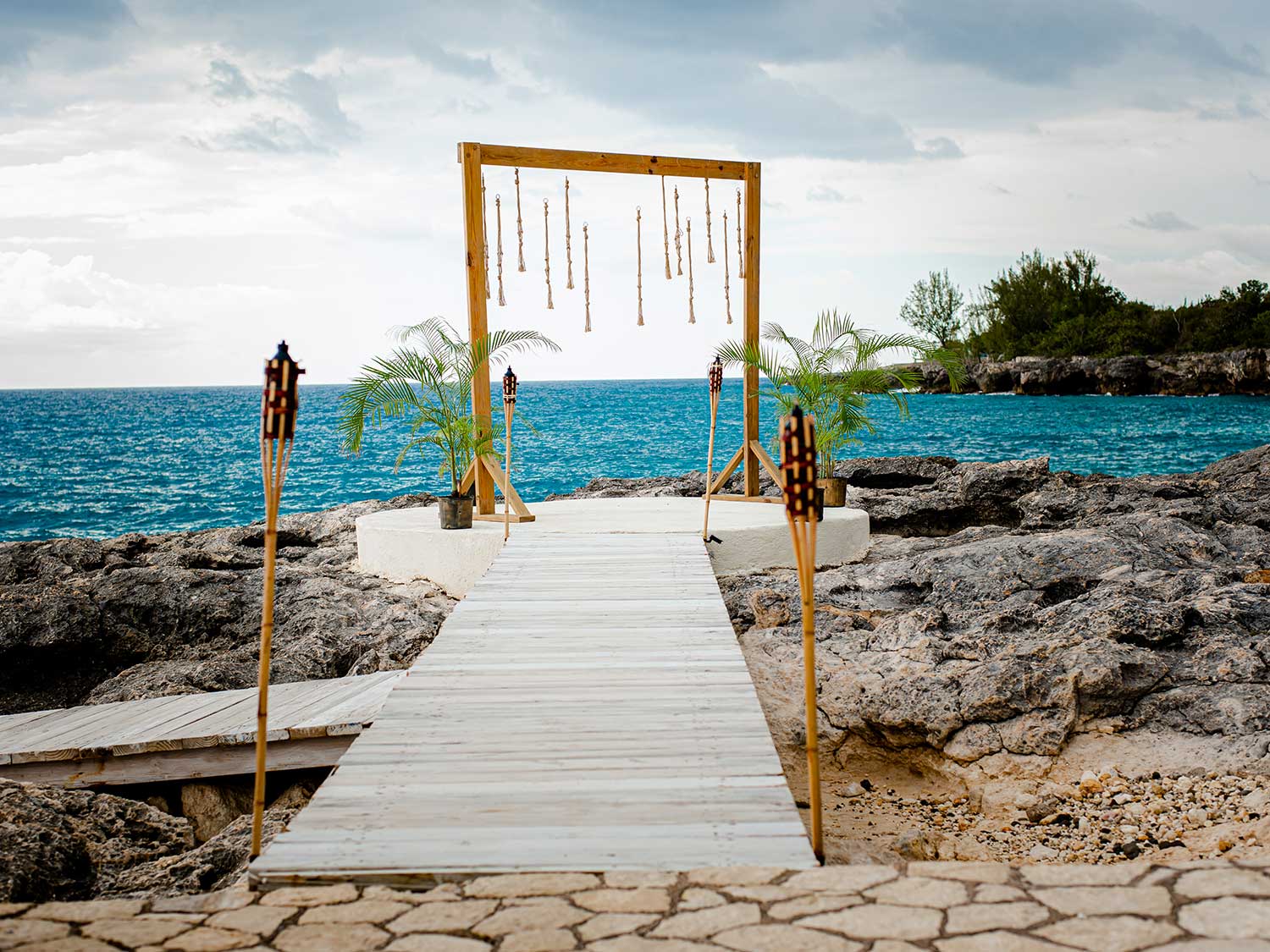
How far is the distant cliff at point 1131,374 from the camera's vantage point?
59.8 m

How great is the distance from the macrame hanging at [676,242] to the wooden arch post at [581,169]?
0.89 feet

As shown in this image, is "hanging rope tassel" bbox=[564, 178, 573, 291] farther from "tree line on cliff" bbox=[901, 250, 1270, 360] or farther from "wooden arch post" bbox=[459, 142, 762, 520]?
"tree line on cliff" bbox=[901, 250, 1270, 360]

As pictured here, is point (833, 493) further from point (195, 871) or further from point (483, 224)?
point (195, 871)

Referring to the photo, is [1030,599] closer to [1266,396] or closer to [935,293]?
[1266,396]

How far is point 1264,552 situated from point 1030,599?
3.18 m

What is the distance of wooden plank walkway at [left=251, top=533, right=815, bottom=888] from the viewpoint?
11.2 ft

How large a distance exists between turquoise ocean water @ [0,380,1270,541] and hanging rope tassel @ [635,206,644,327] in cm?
1980

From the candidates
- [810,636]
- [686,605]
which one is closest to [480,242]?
[686,605]

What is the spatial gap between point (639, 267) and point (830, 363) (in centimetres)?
226

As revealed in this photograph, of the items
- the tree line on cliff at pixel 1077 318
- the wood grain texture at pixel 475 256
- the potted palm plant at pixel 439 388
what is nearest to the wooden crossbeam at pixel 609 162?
the wood grain texture at pixel 475 256

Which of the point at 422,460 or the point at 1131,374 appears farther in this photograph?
the point at 1131,374

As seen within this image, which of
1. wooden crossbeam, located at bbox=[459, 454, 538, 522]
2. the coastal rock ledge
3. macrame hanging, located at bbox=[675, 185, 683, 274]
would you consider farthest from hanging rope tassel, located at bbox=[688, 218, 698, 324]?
the coastal rock ledge

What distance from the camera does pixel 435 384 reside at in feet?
31.9

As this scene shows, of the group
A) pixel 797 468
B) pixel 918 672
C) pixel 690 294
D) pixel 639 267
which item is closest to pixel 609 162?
pixel 639 267
